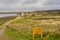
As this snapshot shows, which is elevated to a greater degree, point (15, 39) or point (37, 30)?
point (37, 30)

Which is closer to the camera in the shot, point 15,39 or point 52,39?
point 52,39

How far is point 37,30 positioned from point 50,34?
2.28 m

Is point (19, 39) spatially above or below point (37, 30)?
below

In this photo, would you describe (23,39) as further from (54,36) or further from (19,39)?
(54,36)

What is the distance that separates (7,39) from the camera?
2033cm

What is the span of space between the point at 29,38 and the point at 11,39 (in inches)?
60.3

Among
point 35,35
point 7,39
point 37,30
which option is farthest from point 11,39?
point 37,30

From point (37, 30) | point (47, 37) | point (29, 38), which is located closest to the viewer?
point (37, 30)

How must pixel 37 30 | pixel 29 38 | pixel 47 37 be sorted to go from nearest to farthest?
pixel 37 30, pixel 47 37, pixel 29 38

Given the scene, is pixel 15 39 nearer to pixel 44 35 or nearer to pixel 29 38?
pixel 29 38

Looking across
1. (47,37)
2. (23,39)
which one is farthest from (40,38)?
(23,39)

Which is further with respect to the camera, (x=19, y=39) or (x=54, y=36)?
(x=19, y=39)

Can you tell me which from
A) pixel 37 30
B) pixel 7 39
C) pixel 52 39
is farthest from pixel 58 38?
pixel 7 39

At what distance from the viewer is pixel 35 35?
64.5 feet
